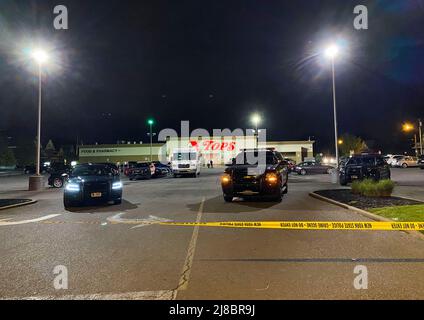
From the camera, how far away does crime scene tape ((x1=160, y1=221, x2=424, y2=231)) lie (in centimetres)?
809

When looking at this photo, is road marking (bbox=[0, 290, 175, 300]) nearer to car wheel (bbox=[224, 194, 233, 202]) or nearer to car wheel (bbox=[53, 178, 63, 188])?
car wheel (bbox=[224, 194, 233, 202])

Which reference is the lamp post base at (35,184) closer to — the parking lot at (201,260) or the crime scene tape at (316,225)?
the parking lot at (201,260)

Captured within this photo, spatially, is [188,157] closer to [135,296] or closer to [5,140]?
[135,296]

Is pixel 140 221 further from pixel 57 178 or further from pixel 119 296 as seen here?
pixel 57 178

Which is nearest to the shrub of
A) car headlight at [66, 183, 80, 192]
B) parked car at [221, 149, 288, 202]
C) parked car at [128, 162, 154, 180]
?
parked car at [221, 149, 288, 202]

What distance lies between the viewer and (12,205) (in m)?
13.5

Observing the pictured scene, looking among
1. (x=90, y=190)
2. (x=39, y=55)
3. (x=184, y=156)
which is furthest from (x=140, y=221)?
(x=184, y=156)

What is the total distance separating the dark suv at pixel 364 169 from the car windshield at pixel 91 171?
1353cm

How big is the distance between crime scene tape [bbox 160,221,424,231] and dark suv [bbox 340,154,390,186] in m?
11.3

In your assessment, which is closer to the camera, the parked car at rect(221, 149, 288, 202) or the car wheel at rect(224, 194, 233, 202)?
the parked car at rect(221, 149, 288, 202)

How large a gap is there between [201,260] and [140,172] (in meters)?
26.3

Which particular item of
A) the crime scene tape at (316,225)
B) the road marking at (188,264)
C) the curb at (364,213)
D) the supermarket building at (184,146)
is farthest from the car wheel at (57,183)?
the supermarket building at (184,146)

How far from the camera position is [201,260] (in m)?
5.80

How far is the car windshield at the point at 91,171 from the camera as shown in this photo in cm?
Answer: 1352
